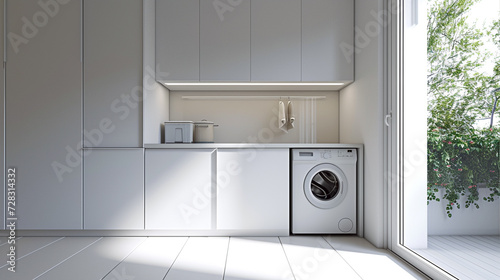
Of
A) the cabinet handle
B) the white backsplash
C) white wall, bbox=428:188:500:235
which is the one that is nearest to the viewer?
white wall, bbox=428:188:500:235

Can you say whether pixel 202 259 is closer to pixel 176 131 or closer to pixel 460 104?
pixel 176 131

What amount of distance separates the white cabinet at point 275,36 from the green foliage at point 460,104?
1.07 metres

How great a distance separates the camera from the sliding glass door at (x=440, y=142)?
210cm

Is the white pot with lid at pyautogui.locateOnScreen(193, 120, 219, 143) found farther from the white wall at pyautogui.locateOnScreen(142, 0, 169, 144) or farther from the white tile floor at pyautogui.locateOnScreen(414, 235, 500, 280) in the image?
the white tile floor at pyautogui.locateOnScreen(414, 235, 500, 280)

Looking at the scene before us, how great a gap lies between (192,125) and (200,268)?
4.55 ft

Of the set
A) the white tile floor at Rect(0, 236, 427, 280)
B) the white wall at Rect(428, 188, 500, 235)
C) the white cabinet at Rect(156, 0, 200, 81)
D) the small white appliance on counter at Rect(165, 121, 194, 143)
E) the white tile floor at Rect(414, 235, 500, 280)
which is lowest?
the white tile floor at Rect(0, 236, 427, 280)

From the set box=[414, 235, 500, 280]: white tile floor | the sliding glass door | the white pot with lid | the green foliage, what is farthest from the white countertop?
box=[414, 235, 500, 280]: white tile floor

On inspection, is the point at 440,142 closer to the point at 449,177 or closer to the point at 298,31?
the point at 449,177

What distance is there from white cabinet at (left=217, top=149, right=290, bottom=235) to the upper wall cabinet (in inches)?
30.1

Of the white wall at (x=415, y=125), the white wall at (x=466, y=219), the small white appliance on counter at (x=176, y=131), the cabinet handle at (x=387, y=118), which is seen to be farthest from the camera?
the small white appliance on counter at (x=176, y=131)

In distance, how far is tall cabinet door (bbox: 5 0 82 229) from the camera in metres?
2.95

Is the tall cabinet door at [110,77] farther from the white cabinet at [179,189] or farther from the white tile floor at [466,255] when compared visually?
the white tile floor at [466,255]

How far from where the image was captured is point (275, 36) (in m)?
3.17

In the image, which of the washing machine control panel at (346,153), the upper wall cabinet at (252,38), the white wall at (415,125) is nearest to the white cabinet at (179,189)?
the upper wall cabinet at (252,38)
